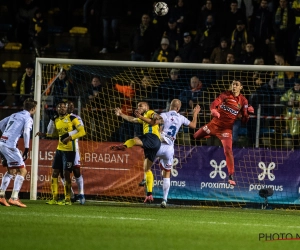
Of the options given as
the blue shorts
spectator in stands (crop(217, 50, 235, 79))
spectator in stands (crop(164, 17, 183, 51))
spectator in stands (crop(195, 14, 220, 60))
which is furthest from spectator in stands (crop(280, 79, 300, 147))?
spectator in stands (crop(164, 17, 183, 51))

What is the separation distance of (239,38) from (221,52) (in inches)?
26.7

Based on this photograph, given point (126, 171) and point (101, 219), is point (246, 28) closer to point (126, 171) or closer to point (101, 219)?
point (126, 171)

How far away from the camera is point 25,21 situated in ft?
79.0

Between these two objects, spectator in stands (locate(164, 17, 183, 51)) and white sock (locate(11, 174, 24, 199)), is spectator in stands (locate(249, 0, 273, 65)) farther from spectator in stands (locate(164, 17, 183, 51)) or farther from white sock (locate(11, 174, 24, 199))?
white sock (locate(11, 174, 24, 199))

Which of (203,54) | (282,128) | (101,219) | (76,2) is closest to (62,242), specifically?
(101,219)

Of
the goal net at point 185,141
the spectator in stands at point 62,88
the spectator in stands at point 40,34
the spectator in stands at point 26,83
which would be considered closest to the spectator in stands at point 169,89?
the goal net at point 185,141

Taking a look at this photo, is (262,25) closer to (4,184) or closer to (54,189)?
(54,189)

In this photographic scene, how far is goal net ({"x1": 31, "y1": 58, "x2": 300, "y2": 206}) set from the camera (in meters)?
17.2

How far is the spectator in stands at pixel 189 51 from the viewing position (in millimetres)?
20141

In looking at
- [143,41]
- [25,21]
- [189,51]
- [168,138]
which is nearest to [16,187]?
[168,138]

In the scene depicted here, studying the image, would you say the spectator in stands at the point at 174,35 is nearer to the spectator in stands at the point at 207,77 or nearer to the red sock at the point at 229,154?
the spectator in stands at the point at 207,77

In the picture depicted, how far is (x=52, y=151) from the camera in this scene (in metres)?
18.1

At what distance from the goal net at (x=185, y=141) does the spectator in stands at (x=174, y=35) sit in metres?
1.71

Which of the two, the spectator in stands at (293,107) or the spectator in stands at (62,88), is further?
the spectator in stands at (62,88)
